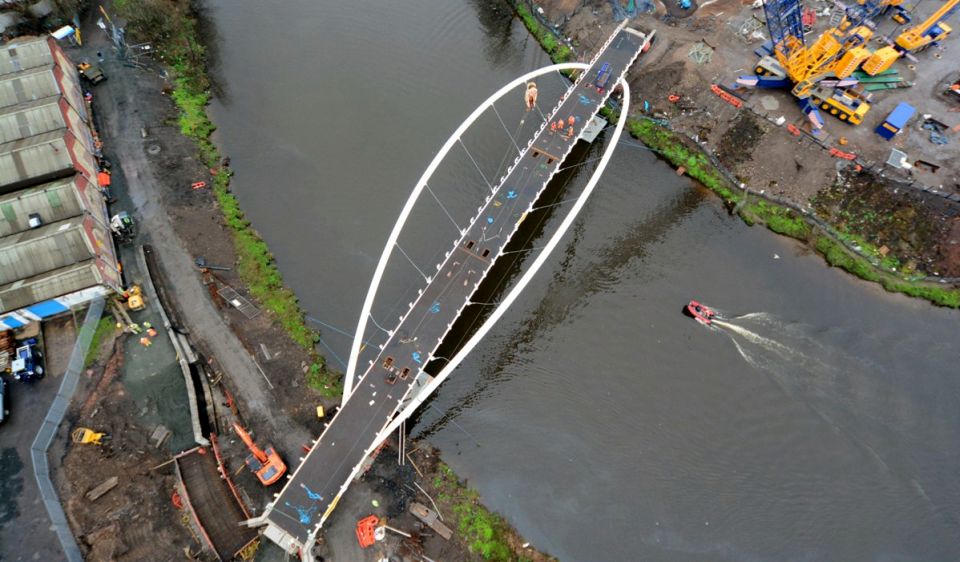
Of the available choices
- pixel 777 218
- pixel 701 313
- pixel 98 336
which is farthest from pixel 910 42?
pixel 98 336

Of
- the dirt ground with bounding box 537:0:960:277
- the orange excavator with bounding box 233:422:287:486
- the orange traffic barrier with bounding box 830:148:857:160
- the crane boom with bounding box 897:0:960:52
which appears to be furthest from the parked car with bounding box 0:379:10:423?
the crane boom with bounding box 897:0:960:52

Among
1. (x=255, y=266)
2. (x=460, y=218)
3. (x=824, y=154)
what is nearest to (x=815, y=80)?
(x=824, y=154)

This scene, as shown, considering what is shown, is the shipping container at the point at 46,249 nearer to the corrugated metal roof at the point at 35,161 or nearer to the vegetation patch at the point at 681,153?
the corrugated metal roof at the point at 35,161

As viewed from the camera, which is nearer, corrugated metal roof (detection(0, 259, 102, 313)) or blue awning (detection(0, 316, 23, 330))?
corrugated metal roof (detection(0, 259, 102, 313))

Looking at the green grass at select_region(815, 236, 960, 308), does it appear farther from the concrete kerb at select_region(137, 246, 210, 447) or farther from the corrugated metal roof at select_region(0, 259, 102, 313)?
the corrugated metal roof at select_region(0, 259, 102, 313)

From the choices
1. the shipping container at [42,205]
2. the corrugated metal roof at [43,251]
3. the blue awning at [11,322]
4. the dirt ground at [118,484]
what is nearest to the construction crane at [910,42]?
the dirt ground at [118,484]

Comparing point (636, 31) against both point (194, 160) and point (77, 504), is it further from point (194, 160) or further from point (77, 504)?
point (77, 504)

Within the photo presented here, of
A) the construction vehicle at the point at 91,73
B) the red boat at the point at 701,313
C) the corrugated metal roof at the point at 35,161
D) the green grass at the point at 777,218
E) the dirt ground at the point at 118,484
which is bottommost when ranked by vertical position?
the dirt ground at the point at 118,484
